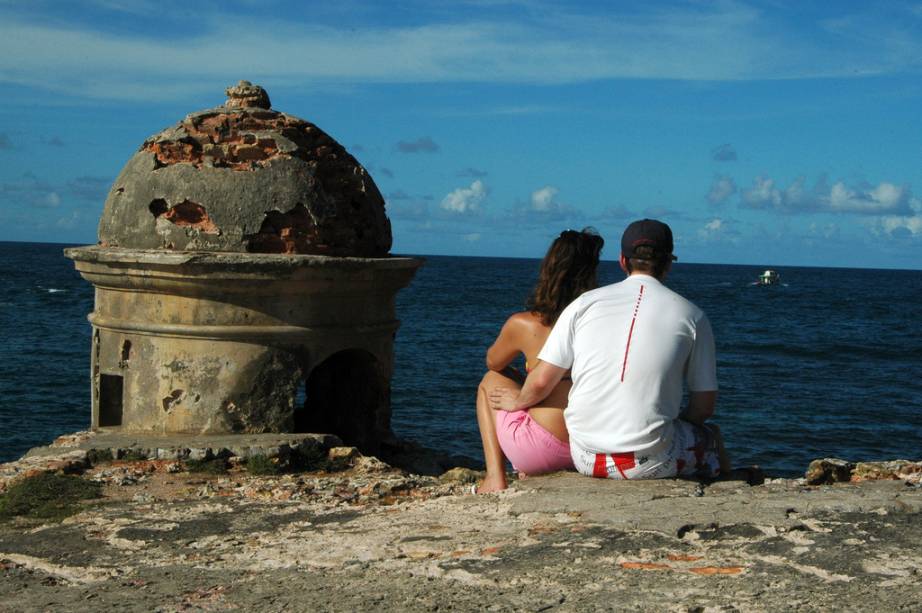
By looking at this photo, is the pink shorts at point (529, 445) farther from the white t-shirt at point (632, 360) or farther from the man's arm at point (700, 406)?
the man's arm at point (700, 406)

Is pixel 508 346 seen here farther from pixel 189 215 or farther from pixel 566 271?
pixel 189 215

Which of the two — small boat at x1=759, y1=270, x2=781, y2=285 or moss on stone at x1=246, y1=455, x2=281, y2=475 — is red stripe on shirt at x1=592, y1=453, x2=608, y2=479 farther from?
small boat at x1=759, y1=270, x2=781, y2=285

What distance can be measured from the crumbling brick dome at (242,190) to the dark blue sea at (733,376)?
10.2 metres

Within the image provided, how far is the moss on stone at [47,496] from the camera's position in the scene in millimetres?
5773

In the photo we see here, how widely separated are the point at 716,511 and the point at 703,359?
0.74m

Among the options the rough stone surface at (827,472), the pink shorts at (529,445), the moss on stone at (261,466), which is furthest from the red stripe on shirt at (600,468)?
the moss on stone at (261,466)

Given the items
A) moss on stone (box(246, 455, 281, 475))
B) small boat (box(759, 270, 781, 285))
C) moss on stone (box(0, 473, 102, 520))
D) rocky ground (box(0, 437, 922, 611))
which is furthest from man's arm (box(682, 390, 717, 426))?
small boat (box(759, 270, 781, 285))

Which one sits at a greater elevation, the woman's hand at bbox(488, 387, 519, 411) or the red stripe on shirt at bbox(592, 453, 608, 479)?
the woman's hand at bbox(488, 387, 519, 411)

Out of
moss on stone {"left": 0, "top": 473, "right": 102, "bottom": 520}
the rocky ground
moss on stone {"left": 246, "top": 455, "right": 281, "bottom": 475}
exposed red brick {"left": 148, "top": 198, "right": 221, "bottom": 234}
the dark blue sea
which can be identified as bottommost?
the dark blue sea

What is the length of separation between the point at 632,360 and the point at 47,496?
3.37 metres

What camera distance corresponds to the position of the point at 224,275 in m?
7.15

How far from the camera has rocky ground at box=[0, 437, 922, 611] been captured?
374cm

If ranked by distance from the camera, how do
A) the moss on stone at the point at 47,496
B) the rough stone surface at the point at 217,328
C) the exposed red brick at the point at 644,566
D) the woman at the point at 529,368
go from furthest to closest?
the rough stone surface at the point at 217,328, the moss on stone at the point at 47,496, the woman at the point at 529,368, the exposed red brick at the point at 644,566

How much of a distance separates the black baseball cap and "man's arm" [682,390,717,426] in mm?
671
